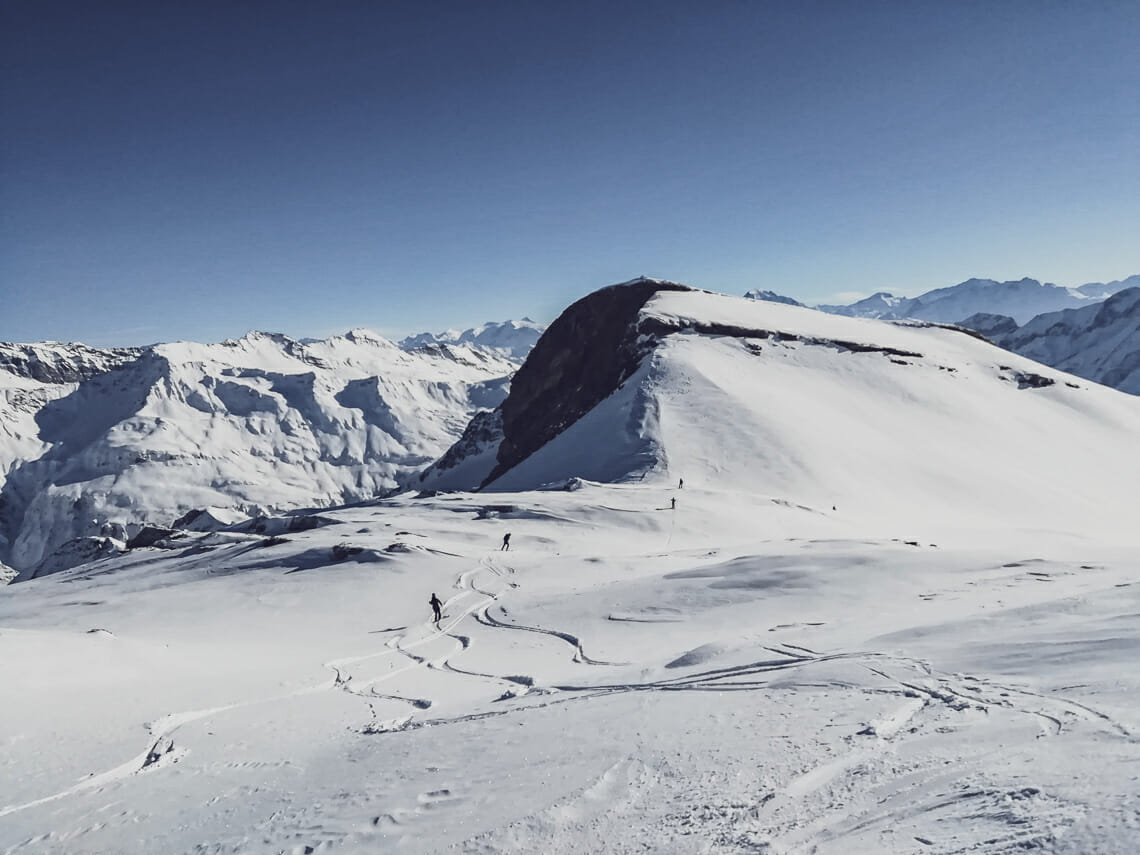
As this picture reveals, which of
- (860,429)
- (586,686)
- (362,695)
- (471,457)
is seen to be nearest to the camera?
(586,686)

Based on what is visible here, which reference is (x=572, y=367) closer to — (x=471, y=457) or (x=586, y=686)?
(x=471, y=457)

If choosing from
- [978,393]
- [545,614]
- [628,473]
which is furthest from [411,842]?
[978,393]

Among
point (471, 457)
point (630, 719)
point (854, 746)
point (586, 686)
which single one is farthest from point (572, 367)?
point (854, 746)

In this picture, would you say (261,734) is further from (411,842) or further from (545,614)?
(545,614)

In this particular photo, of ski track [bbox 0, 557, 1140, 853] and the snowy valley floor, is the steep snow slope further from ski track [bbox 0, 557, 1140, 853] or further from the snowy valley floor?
ski track [bbox 0, 557, 1140, 853]

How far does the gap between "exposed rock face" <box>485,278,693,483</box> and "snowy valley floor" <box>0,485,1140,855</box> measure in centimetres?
7050

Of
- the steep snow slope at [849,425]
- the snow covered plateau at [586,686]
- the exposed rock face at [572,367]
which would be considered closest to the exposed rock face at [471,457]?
the exposed rock face at [572,367]

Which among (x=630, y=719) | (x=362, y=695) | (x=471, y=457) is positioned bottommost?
(x=471, y=457)

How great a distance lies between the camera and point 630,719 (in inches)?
437

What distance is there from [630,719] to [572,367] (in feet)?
329

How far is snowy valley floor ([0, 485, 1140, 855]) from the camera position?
7188 millimetres

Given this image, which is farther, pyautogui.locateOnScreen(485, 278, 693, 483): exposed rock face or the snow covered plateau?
pyautogui.locateOnScreen(485, 278, 693, 483): exposed rock face

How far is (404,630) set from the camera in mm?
24125

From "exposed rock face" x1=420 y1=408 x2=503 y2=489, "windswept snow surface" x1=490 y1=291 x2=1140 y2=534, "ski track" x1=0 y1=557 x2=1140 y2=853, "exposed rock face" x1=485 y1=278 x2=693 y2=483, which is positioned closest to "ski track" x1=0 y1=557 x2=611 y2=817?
"ski track" x1=0 y1=557 x2=1140 y2=853
